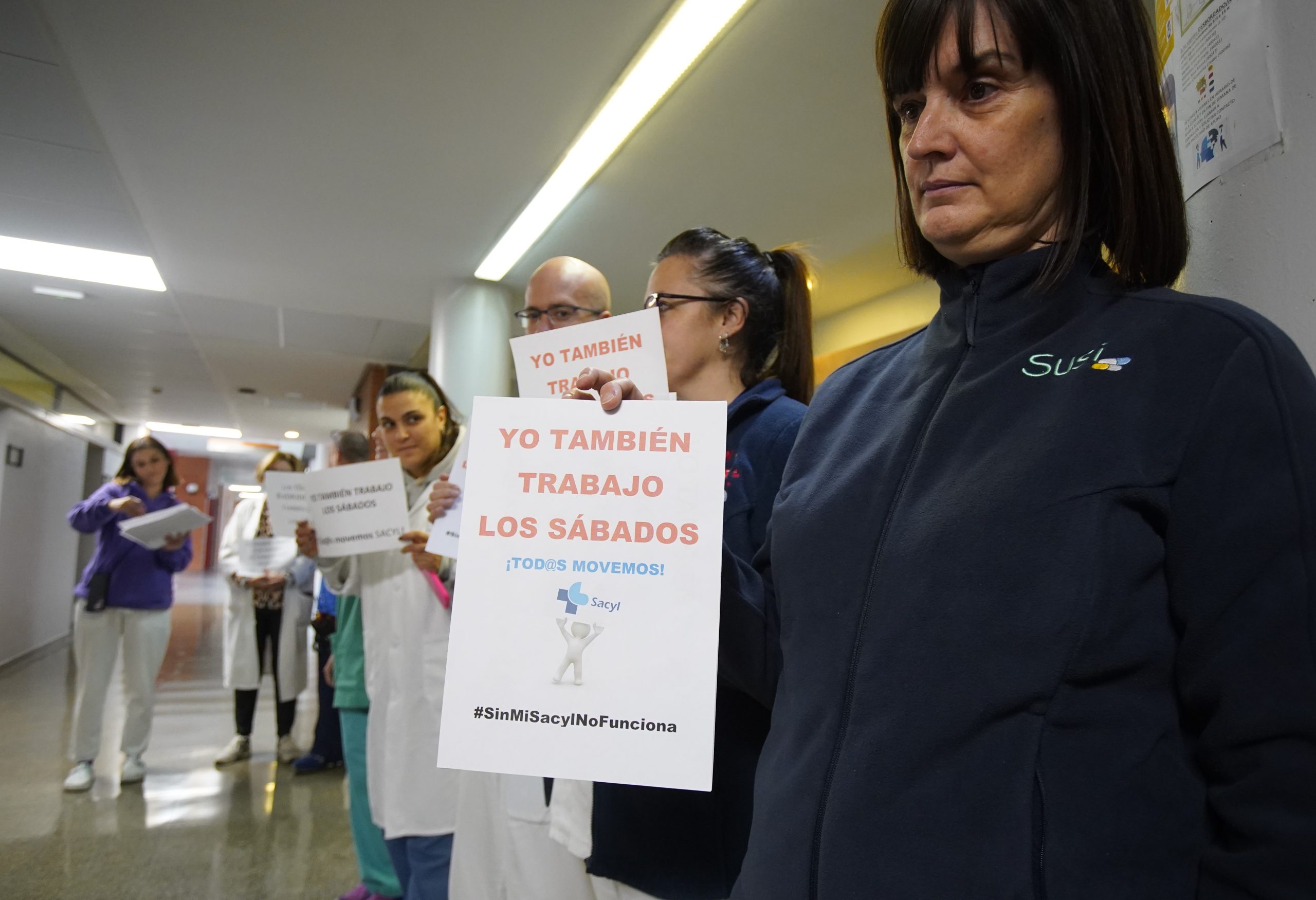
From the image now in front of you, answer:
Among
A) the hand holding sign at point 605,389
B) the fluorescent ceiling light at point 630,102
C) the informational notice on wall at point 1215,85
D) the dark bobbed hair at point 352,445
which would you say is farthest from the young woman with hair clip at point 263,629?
the informational notice on wall at point 1215,85

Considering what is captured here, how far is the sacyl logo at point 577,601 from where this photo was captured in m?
0.80

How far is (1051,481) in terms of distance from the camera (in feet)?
2.09

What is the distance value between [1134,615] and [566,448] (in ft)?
1.75

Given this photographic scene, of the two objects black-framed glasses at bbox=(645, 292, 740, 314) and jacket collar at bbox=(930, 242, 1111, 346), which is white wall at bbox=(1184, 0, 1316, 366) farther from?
black-framed glasses at bbox=(645, 292, 740, 314)

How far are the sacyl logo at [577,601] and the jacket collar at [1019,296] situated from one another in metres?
0.43

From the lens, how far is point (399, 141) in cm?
371

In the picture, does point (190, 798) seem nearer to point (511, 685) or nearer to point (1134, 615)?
point (511, 685)

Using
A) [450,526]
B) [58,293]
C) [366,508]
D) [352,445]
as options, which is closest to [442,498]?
[450,526]

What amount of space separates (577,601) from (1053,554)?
44 cm

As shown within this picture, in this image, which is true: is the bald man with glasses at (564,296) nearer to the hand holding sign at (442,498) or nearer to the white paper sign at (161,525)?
the hand holding sign at (442,498)

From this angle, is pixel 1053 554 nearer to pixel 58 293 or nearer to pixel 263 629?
pixel 263 629

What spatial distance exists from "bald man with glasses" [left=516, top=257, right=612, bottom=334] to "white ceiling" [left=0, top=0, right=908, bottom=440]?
4.26ft

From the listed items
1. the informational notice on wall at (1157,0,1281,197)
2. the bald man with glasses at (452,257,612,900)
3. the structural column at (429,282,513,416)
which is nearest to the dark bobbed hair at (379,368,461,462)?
the bald man with glasses at (452,257,612,900)

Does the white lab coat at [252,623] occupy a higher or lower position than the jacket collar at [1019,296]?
lower
